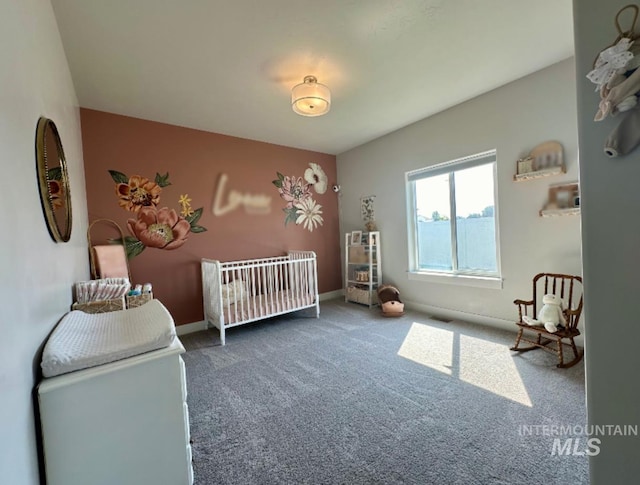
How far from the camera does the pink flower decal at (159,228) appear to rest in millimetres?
2900

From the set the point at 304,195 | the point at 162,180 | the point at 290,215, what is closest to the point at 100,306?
the point at 162,180

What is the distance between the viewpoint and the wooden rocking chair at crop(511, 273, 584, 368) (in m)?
2.03

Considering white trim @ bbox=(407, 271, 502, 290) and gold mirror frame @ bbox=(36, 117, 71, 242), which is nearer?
gold mirror frame @ bbox=(36, 117, 71, 242)

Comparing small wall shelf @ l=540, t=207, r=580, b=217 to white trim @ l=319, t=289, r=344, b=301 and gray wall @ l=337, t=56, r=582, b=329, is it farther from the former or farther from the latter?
white trim @ l=319, t=289, r=344, b=301

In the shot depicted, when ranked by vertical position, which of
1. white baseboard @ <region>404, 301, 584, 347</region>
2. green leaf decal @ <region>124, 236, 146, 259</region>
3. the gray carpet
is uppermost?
green leaf decal @ <region>124, 236, 146, 259</region>

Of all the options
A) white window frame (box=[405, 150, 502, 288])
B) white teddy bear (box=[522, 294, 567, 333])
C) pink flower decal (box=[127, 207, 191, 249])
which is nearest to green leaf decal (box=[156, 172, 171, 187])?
pink flower decal (box=[127, 207, 191, 249])

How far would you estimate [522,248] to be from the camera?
2578 mm

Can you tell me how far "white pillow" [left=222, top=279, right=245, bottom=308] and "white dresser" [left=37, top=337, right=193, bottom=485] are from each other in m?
1.89

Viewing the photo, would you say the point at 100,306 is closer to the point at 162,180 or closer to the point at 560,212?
the point at 162,180

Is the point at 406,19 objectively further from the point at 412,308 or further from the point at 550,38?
the point at 412,308

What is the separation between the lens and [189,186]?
10.4 feet

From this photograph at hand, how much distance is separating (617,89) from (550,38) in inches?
75.3

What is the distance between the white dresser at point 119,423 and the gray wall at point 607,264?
1428 mm

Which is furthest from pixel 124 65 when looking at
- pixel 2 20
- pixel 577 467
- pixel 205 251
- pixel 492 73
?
pixel 577 467
